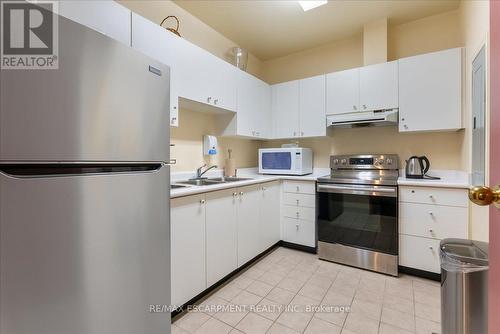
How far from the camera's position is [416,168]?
2.38 metres

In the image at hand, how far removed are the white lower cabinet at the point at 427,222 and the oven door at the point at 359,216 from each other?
0.09 m

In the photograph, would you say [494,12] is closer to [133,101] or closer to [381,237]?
[133,101]

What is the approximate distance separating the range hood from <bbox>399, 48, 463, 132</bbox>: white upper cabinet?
3.8 inches

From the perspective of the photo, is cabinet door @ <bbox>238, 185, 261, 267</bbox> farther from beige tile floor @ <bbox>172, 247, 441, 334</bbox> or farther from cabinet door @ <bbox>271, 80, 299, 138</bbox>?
cabinet door @ <bbox>271, 80, 299, 138</bbox>

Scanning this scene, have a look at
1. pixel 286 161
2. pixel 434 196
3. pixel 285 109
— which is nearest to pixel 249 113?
pixel 285 109

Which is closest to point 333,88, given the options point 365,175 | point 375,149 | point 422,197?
point 375,149

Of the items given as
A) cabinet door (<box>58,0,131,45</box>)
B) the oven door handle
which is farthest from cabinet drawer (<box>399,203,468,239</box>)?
cabinet door (<box>58,0,131,45</box>)

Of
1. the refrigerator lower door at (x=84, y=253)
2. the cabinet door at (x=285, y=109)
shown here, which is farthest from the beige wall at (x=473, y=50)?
the refrigerator lower door at (x=84, y=253)

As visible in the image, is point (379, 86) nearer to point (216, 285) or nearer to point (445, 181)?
point (445, 181)

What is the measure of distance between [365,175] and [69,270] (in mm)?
2738

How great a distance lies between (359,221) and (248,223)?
1094 millimetres

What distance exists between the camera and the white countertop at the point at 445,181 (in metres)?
1.92

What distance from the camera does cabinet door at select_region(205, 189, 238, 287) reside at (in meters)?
1.81

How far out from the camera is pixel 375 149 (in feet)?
9.10
